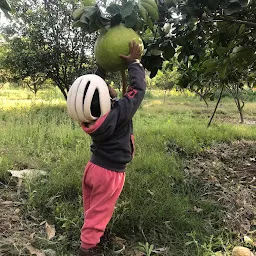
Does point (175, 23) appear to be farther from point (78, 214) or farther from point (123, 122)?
point (78, 214)

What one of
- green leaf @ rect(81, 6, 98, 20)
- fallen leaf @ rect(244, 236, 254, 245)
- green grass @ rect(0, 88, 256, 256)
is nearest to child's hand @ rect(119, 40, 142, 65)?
green leaf @ rect(81, 6, 98, 20)

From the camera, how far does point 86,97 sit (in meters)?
1.51

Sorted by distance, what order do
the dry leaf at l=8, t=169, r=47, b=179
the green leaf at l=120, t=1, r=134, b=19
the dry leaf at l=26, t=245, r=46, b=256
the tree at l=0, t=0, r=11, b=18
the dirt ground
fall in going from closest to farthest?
the tree at l=0, t=0, r=11, b=18 → the green leaf at l=120, t=1, r=134, b=19 → the dry leaf at l=26, t=245, r=46, b=256 → the dirt ground → the dry leaf at l=8, t=169, r=47, b=179

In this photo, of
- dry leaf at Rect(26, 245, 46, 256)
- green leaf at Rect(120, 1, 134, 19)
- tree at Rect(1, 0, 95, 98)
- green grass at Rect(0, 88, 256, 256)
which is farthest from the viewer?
tree at Rect(1, 0, 95, 98)

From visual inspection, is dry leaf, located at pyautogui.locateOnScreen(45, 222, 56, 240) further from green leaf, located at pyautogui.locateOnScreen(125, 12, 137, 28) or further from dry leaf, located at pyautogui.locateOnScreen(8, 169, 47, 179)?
green leaf, located at pyautogui.locateOnScreen(125, 12, 137, 28)

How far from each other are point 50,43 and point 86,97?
22.5 feet

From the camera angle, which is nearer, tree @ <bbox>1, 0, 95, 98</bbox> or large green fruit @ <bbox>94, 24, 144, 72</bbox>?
large green fruit @ <bbox>94, 24, 144, 72</bbox>

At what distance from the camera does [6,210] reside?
223 centimetres

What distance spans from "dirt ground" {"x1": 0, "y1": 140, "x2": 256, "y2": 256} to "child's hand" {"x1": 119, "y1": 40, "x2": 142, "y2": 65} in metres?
1.09

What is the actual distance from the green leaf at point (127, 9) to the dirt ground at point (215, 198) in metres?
1.24

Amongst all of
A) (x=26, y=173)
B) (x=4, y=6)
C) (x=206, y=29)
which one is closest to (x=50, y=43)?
(x=26, y=173)

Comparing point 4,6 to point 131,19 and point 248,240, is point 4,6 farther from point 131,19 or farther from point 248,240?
point 248,240

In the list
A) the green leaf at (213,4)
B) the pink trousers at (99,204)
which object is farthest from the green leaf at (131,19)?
the pink trousers at (99,204)

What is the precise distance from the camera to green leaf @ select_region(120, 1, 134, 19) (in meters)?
1.26
